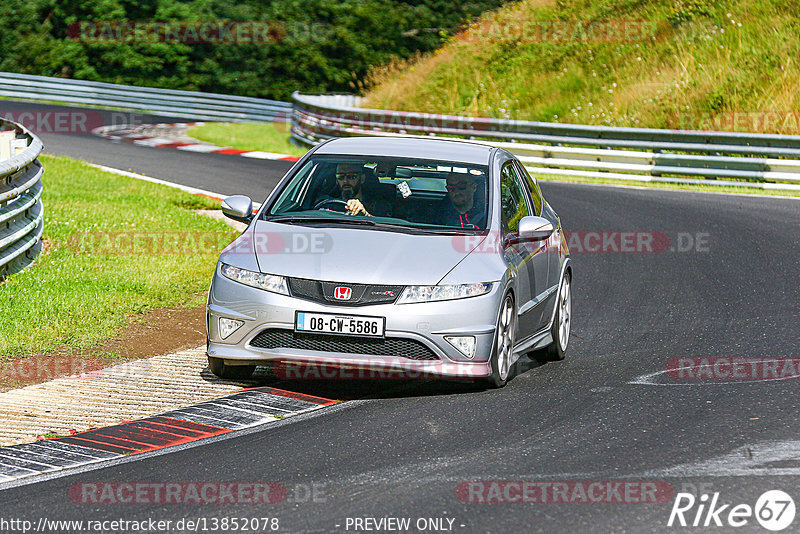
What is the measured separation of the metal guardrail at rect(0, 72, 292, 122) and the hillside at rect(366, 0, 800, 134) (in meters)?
6.01

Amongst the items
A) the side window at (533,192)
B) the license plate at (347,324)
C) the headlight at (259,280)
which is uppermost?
the side window at (533,192)

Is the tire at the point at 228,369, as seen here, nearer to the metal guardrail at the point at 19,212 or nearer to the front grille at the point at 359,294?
the front grille at the point at 359,294

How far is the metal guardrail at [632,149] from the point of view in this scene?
2205 centimetres

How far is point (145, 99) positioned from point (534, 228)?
110ft

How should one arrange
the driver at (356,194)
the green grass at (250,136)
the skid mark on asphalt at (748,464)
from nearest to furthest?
the skid mark on asphalt at (748,464) < the driver at (356,194) < the green grass at (250,136)

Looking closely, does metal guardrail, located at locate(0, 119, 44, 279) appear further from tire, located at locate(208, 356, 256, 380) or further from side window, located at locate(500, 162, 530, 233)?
side window, located at locate(500, 162, 530, 233)

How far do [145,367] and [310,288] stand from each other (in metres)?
1.74

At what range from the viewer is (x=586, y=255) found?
14.6 m

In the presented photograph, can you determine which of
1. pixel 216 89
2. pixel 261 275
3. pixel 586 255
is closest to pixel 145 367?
pixel 261 275

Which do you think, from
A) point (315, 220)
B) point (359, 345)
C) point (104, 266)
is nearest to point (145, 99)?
point (104, 266)

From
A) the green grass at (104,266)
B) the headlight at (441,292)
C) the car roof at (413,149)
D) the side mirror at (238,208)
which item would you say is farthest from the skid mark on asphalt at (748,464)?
the green grass at (104,266)

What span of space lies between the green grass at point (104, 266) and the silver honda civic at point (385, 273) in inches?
80.3

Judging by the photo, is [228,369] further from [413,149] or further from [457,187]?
[413,149]

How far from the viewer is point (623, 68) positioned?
3105 centimetres
